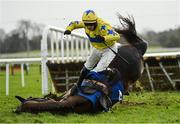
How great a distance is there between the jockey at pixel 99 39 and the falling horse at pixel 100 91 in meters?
0.18

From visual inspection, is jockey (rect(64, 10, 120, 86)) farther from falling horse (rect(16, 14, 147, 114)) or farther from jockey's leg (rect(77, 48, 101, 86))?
falling horse (rect(16, 14, 147, 114))

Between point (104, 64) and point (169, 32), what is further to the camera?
Result: point (169, 32)

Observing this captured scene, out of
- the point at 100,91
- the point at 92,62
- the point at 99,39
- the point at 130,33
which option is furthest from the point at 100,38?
the point at 130,33

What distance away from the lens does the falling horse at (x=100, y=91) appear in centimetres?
850

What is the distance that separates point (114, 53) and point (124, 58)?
2.27ft

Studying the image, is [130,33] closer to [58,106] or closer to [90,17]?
[90,17]

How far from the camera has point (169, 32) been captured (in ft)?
88.5

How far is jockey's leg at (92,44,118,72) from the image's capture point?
935 cm

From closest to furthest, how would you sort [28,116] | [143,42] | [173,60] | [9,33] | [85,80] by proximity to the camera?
[28,116]
[85,80]
[143,42]
[173,60]
[9,33]

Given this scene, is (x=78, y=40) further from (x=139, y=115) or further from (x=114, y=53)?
(x=139, y=115)

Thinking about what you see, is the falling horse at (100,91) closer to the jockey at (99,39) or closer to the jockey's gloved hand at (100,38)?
the jockey at (99,39)

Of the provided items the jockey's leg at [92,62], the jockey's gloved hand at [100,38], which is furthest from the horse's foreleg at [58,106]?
the jockey's gloved hand at [100,38]

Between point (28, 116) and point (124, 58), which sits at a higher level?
point (124, 58)

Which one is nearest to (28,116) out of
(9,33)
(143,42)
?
(143,42)
